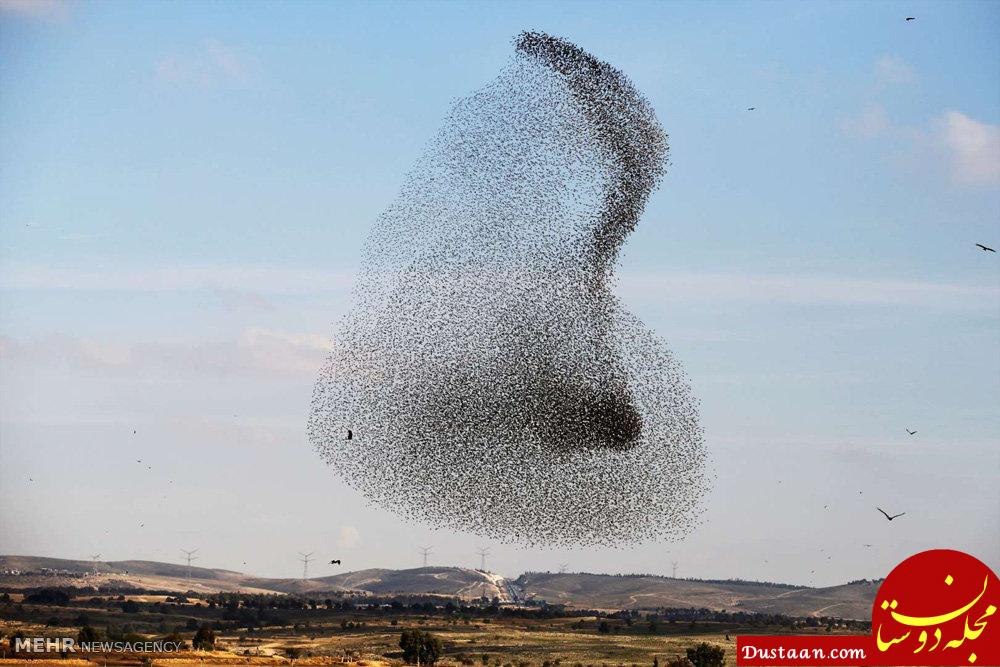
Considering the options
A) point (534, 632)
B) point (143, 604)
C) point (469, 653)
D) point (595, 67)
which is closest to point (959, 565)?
point (595, 67)

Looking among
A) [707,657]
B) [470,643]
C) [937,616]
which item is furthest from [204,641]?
[937,616]

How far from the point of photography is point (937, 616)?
234ft

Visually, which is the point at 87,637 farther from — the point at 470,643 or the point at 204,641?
the point at 470,643

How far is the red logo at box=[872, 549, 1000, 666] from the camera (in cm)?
7125

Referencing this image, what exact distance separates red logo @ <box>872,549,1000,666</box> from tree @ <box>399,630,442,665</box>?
1973 inches

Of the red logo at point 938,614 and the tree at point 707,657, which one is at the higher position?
the red logo at point 938,614

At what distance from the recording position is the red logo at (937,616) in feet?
234

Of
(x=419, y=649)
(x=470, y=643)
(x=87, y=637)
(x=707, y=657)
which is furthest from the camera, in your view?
(x=470, y=643)

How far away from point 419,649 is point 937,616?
55.2m

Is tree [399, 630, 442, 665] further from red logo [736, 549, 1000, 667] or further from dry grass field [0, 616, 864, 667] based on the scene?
red logo [736, 549, 1000, 667]

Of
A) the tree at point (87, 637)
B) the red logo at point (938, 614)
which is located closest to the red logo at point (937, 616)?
the red logo at point (938, 614)

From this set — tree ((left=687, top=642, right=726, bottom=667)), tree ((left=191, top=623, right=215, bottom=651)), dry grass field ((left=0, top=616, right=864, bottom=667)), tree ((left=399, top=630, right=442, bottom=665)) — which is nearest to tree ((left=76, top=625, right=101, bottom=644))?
dry grass field ((left=0, top=616, right=864, bottom=667))

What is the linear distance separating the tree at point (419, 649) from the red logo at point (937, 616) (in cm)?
5012

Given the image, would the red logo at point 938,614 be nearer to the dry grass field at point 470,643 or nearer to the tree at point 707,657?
the tree at point 707,657
